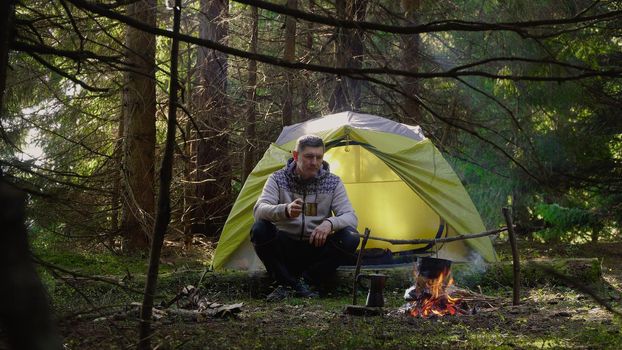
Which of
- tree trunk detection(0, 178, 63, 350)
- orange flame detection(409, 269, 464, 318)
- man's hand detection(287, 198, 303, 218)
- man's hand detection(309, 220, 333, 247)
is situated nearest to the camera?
tree trunk detection(0, 178, 63, 350)

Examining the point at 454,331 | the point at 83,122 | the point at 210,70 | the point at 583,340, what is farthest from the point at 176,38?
the point at 210,70

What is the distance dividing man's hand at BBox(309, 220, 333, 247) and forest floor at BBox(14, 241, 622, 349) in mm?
449

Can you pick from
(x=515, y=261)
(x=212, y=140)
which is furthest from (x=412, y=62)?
(x=515, y=261)

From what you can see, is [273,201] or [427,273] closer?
[427,273]

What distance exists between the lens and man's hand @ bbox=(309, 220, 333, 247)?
5.80m

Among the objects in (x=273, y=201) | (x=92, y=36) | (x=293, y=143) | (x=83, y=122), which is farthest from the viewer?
(x=83, y=122)

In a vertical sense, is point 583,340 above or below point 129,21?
below

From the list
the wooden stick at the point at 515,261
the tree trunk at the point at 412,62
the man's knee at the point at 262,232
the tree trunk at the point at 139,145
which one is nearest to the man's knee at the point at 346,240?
the man's knee at the point at 262,232

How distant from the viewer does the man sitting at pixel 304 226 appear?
593cm

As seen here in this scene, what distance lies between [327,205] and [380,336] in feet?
8.41

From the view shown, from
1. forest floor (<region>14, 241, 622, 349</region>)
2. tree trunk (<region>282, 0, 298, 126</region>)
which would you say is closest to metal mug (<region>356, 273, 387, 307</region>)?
forest floor (<region>14, 241, 622, 349</region>)

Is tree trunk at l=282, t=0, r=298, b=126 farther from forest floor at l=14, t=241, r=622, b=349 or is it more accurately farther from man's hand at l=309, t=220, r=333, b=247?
forest floor at l=14, t=241, r=622, b=349

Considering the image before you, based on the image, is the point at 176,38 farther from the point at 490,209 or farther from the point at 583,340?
the point at 490,209

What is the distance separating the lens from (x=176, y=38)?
2910 mm
